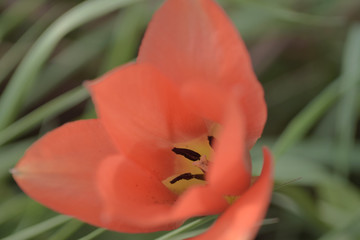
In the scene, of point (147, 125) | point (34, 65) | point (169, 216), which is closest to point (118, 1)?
point (34, 65)

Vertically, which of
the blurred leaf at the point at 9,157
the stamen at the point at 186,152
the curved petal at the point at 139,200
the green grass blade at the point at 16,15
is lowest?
the blurred leaf at the point at 9,157

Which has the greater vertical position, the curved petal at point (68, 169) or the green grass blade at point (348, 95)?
the curved petal at point (68, 169)

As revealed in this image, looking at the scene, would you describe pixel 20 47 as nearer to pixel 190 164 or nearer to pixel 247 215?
pixel 190 164

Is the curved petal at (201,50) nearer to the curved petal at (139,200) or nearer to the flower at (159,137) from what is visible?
the flower at (159,137)

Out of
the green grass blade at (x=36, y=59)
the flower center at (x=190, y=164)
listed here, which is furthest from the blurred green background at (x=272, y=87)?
the flower center at (x=190, y=164)

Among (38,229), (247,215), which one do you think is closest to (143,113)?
(247,215)

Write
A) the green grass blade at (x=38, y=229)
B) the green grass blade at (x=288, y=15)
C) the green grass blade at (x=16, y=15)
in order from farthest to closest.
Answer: the green grass blade at (x=16, y=15)
the green grass blade at (x=288, y=15)
the green grass blade at (x=38, y=229)
